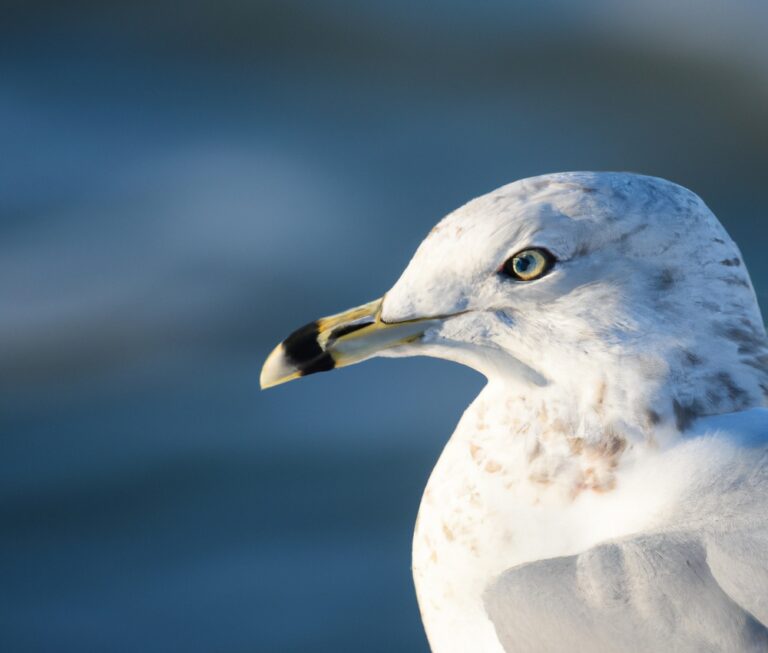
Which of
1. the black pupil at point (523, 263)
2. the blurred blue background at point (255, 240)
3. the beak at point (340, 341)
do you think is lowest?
the black pupil at point (523, 263)

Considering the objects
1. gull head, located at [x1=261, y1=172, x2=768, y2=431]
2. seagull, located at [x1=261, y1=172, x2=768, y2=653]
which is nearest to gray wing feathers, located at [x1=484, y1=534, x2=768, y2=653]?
seagull, located at [x1=261, y1=172, x2=768, y2=653]

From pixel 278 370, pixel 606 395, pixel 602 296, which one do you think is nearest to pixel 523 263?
pixel 602 296

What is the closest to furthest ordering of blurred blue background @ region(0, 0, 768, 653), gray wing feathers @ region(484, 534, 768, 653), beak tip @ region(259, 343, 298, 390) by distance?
1. gray wing feathers @ region(484, 534, 768, 653)
2. beak tip @ region(259, 343, 298, 390)
3. blurred blue background @ region(0, 0, 768, 653)

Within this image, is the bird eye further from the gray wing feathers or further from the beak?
the gray wing feathers

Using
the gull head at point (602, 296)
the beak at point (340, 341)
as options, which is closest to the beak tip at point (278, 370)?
the beak at point (340, 341)

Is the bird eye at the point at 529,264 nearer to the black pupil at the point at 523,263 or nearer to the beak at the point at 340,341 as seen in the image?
the black pupil at the point at 523,263

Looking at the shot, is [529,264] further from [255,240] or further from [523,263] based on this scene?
[255,240]

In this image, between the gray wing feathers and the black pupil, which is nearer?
the gray wing feathers
